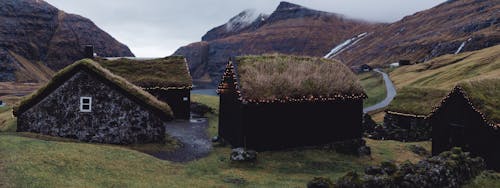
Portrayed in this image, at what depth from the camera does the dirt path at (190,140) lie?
24.5 meters

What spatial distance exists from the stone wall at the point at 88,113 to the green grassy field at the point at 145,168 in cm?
181

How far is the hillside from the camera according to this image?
40.8 metres

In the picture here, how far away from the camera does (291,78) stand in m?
26.7

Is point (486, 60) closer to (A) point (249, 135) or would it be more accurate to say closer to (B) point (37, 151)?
(A) point (249, 135)

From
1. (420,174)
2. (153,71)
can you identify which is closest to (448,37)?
(153,71)

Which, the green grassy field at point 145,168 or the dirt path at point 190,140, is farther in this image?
the dirt path at point 190,140

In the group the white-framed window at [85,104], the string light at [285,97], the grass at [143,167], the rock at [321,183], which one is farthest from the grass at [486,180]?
the white-framed window at [85,104]

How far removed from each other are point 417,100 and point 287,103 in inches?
858

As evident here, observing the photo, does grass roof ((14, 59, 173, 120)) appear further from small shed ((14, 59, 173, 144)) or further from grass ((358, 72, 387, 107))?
grass ((358, 72, 387, 107))

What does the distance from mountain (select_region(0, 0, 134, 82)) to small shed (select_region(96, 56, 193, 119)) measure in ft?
367

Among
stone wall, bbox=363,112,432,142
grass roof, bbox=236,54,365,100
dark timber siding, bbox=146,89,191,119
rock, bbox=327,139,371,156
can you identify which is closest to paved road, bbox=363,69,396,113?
stone wall, bbox=363,112,432,142

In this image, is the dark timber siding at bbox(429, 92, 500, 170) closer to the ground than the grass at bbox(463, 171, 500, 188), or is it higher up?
higher up

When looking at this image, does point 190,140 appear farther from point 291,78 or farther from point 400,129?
point 400,129

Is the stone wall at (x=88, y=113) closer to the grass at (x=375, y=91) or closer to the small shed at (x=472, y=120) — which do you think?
the small shed at (x=472, y=120)
